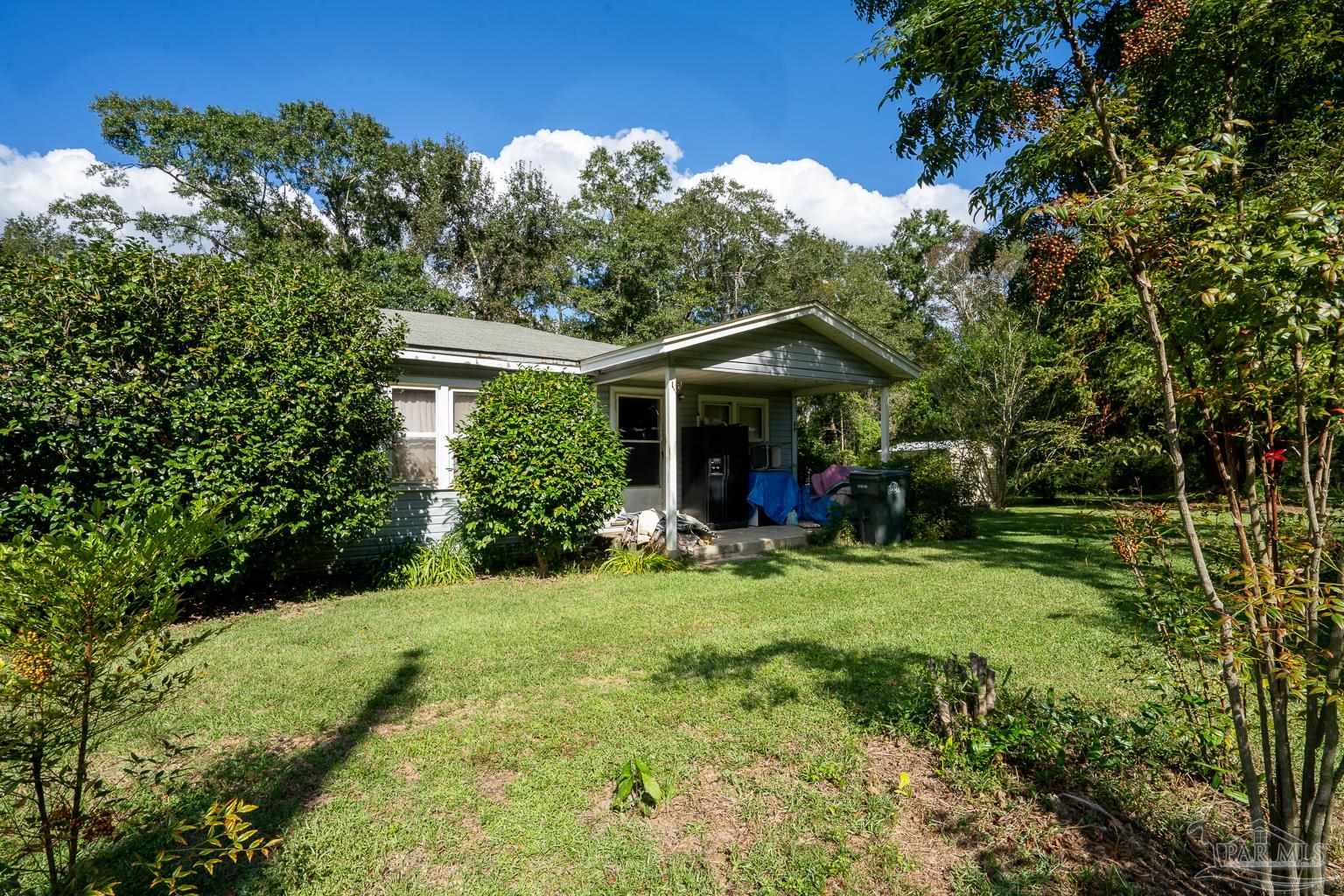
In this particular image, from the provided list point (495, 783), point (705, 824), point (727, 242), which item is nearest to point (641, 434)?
point (495, 783)

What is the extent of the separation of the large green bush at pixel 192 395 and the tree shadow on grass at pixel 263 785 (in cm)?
233

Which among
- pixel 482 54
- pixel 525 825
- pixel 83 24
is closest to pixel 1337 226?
pixel 525 825

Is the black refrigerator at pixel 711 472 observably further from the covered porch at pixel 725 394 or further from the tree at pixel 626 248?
the tree at pixel 626 248

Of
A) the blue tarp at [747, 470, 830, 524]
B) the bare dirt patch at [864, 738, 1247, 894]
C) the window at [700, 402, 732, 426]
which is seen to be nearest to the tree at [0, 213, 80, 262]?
the window at [700, 402, 732, 426]

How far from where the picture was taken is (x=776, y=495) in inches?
468

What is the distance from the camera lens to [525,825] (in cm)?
266

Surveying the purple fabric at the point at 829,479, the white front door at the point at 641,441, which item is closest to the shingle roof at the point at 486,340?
the white front door at the point at 641,441

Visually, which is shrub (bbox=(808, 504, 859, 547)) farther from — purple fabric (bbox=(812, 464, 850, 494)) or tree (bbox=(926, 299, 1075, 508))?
tree (bbox=(926, 299, 1075, 508))

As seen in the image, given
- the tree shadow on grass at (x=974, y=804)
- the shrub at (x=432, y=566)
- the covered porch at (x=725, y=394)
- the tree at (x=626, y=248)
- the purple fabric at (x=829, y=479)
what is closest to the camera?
the tree shadow on grass at (x=974, y=804)

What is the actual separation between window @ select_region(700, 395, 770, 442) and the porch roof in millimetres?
947

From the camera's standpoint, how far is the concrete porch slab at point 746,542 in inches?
371

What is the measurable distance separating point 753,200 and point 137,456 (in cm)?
2968

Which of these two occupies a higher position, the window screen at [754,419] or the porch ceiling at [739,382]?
the porch ceiling at [739,382]

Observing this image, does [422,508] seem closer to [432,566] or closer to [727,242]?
[432,566]
